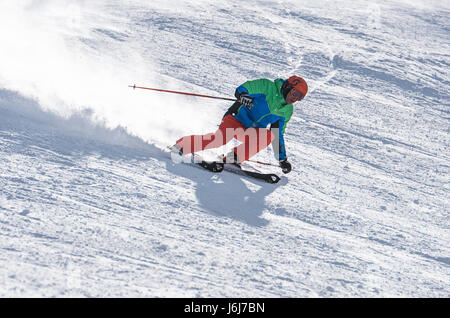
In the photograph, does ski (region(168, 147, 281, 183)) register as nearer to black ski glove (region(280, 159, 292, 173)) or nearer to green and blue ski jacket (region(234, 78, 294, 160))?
black ski glove (region(280, 159, 292, 173))

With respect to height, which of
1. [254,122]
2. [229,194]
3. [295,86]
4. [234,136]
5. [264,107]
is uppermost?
[295,86]

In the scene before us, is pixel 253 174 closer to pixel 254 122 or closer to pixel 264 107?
pixel 254 122

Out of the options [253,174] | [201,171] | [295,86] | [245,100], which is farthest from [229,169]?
[295,86]

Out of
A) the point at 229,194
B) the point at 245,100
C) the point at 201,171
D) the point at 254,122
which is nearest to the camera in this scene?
the point at 229,194

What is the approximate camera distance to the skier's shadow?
4.22m

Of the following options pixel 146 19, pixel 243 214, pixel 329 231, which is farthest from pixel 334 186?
pixel 146 19

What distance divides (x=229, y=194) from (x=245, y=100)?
1050 mm

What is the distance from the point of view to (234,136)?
5.25m

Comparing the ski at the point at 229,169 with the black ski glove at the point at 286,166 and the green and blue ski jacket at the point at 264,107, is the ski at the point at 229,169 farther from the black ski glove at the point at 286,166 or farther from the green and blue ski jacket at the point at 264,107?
the green and blue ski jacket at the point at 264,107

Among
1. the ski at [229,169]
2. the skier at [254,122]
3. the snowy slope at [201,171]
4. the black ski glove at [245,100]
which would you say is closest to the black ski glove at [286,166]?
the skier at [254,122]

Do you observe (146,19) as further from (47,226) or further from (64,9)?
(47,226)

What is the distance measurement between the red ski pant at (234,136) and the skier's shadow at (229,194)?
0.81ft
